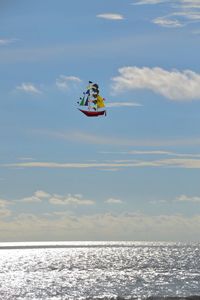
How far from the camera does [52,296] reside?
11694 cm

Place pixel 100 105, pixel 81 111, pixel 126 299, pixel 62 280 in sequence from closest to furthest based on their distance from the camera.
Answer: pixel 81 111 → pixel 100 105 → pixel 126 299 → pixel 62 280

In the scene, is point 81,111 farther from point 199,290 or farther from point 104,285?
point 104,285

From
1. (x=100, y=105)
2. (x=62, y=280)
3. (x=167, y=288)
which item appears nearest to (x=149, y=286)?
(x=167, y=288)

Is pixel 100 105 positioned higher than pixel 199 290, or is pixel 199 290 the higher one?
pixel 100 105

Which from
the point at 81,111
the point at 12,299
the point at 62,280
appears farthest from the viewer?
the point at 62,280

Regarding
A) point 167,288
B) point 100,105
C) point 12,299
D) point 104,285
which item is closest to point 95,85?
point 100,105

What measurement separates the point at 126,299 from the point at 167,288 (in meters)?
26.3

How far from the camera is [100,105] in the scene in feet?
314

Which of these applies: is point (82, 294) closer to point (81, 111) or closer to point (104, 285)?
point (104, 285)

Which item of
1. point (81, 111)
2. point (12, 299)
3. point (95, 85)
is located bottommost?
point (12, 299)

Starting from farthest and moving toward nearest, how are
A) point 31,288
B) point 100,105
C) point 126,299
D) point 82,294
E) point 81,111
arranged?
point 31,288 → point 82,294 → point 126,299 → point 100,105 → point 81,111

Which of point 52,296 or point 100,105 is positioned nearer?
point 100,105

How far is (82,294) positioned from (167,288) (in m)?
17.2

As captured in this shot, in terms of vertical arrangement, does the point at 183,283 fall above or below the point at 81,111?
below
